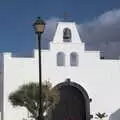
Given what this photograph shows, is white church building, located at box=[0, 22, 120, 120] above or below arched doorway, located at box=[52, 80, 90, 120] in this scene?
above

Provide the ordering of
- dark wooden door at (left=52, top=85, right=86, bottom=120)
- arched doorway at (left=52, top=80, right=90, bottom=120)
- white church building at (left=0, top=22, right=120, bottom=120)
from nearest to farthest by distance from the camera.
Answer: white church building at (left=0, top=22, right=120, bottom=120) < arched doorway at (left=52, top=80, right=90, bottom=120) < dark wooden door at (left=52, top=85, right=86, bottom=120)

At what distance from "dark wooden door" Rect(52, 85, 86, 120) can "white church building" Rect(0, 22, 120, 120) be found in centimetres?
89

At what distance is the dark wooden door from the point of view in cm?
3903

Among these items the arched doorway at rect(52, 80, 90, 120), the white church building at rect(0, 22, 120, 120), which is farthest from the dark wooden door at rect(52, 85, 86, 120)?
the white church building at rect(0, 22, 120, 120)

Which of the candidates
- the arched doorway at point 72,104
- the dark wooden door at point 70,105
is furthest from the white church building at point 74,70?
the dark wooden door at point 70,105

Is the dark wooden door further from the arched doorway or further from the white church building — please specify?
the white church building

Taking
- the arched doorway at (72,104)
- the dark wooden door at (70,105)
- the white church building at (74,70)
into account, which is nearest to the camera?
the white church building at (74,70)

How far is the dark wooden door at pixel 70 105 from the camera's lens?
3903cm

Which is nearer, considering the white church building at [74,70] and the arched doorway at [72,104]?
the white church building at [74,70]

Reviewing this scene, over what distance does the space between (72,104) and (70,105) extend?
0.56ft

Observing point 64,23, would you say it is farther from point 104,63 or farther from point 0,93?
point 0,93

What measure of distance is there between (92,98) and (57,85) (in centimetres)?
282

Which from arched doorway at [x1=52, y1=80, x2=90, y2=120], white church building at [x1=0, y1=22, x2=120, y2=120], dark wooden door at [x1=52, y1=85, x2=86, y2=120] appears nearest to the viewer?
white church building at [x1=0, y1=22, x2=120, y2=120]

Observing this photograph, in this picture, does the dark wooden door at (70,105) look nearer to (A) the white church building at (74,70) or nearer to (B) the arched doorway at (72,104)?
(B) the arched doorway at (72,104)
